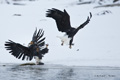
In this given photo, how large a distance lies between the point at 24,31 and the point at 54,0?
18.7 m

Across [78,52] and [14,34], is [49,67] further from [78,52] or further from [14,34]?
[14,34]

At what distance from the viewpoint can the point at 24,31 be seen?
18.3 m

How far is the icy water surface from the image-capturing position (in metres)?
8.45

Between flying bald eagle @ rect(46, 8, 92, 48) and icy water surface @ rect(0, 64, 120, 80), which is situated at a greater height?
flying bald eagle @ rect(46, 8, 92, 48)

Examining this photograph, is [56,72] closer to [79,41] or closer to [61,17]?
[61,17]

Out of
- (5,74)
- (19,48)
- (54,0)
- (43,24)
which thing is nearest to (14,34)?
(43,24)

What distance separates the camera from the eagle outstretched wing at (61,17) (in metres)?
11.6

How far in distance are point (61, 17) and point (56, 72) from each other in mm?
2802

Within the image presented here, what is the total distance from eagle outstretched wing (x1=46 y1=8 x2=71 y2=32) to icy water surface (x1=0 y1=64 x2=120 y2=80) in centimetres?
165

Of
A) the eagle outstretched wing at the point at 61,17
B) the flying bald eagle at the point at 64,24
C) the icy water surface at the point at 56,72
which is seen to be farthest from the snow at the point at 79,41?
the eagle outstretched wing at the point at 61,17

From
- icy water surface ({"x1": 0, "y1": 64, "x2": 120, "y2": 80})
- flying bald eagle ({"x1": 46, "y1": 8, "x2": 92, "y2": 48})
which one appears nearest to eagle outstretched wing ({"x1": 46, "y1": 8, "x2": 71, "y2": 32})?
flying bald eagle ({"x1": 46, "y1": 8, "x2": 92, "y2": 48})

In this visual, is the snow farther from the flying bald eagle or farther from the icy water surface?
the icy water surface

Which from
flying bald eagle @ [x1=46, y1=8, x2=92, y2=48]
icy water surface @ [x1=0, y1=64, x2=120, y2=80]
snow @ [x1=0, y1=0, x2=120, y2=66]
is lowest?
icy water surface @ [x1=0, y1=64, x2=120, y2=80]

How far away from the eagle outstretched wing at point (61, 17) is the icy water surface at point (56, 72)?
1.65 meters
